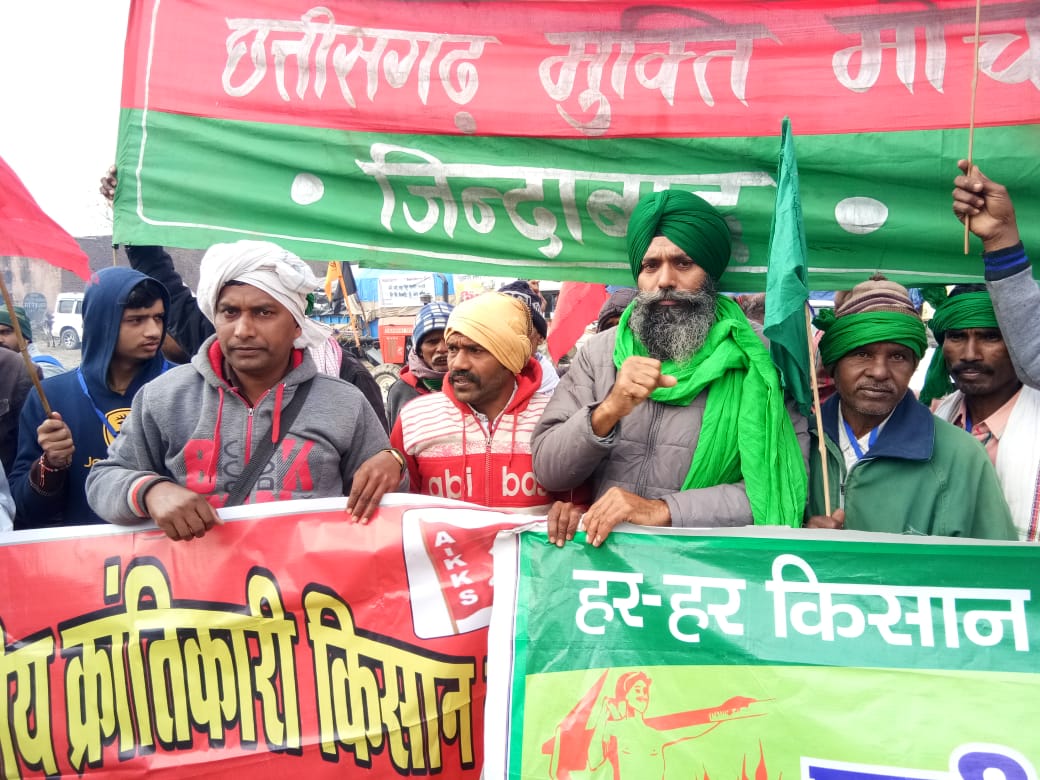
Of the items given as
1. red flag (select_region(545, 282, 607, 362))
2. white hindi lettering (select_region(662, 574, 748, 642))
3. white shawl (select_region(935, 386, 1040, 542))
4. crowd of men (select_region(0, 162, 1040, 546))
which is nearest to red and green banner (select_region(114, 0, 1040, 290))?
crowd of men (select_region(0, 162, 1040, 546))

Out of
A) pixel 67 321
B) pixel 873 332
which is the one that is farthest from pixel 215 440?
pixel 67 321

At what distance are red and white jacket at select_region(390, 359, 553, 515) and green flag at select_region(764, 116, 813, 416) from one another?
925 mm

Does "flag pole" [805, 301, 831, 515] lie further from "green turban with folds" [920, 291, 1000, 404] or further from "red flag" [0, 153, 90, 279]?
Answer: "red flag" [0, 153, 90, 279]

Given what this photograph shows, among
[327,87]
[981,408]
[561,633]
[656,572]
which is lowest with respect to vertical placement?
[561,633]

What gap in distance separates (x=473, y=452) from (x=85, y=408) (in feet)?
5.25

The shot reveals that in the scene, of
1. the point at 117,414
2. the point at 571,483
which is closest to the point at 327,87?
the point at 117,414

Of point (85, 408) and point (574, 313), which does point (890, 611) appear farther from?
point (574, 313)

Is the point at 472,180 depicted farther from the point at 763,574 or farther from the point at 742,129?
the point at 763,574

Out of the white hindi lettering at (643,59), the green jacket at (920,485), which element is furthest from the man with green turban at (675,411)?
the white hindi lettering at (643,59)

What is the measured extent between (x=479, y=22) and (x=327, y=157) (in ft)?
2.62

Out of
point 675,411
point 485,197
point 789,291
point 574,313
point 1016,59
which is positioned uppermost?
point 1016,59

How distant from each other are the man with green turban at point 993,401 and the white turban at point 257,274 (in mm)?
2399

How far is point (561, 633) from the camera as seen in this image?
255cm

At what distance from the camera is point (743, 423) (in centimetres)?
271
